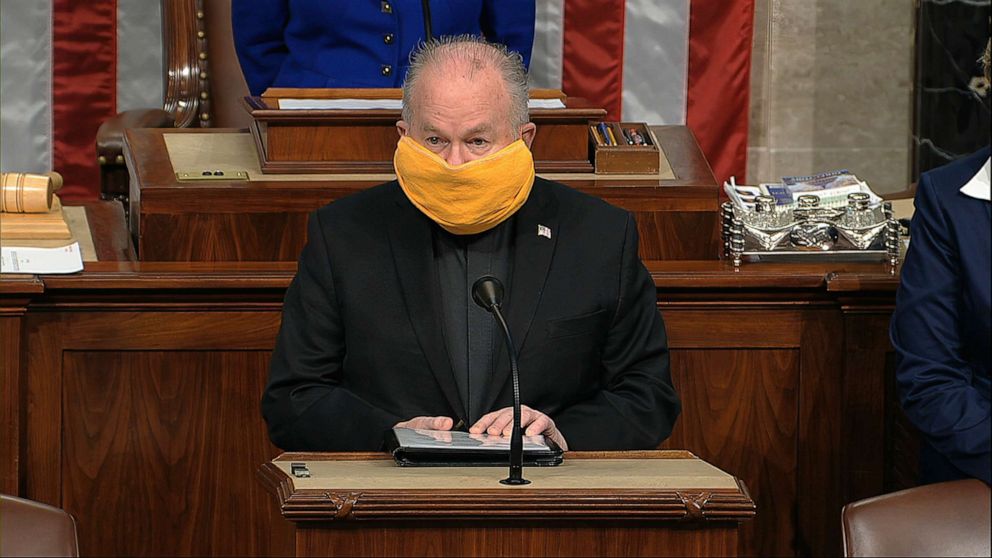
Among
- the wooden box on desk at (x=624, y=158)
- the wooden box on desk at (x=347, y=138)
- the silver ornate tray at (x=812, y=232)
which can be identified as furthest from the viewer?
the wooden box on desk at (x=624, y=158)

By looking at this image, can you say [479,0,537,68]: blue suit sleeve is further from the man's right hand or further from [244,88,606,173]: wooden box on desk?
the man's right hand

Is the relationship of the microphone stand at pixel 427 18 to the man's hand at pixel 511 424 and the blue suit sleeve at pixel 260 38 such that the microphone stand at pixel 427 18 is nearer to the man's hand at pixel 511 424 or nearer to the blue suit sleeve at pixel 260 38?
the blue suit sleeve at pixel 260 38

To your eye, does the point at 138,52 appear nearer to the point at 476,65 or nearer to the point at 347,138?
the point at 347,138

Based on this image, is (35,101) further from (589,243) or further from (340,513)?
(340,513)

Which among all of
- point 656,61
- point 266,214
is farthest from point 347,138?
point 656,61

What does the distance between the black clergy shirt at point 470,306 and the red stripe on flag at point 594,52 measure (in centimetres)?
221

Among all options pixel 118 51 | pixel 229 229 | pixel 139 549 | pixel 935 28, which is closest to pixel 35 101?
pixel 118 51

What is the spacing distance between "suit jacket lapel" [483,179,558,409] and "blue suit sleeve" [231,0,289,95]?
5.15ft

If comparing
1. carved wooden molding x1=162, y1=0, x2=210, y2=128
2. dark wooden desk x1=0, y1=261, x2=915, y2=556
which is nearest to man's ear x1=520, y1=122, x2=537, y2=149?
dark wooden desk x1=0, y1=261, x2=915, y2=556

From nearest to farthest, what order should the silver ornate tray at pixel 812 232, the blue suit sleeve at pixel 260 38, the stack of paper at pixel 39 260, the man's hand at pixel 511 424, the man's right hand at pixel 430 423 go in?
→ the man's hand at pixel 511 424, the man's right hand at pixel 430 423, the stack of paper at pixel 39 260, the silver ornate tray at pixel 812 232, the blue suit sleeve at pixel 260 38

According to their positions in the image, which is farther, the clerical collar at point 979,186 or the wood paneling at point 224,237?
the wood paneling at point 224,237

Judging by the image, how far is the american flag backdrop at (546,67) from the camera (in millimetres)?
5082

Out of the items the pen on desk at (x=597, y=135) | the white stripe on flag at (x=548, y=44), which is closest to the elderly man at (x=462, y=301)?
the pen on desk at (x=597, y=135)

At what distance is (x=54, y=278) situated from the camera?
10.8 ft
